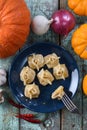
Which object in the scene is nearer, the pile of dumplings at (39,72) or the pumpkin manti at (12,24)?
the pumpkin manti at (12,24)

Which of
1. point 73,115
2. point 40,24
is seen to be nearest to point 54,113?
point 73,115

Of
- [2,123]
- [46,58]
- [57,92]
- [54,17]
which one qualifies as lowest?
[2,123]

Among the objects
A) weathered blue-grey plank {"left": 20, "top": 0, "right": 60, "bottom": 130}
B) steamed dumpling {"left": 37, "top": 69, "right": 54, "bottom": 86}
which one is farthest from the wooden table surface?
steamed dumpling {"left": 37, "top": 69, "right": 54, "bottom": 86}

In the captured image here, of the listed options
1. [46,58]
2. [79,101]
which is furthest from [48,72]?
[79,101]

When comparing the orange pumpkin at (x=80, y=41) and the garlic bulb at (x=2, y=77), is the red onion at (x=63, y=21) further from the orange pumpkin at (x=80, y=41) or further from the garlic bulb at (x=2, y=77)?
the garlic bulb at (x=2, y=77)

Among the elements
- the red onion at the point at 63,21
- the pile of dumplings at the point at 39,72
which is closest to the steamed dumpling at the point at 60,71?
the pile of dumplings at the point at 39,72

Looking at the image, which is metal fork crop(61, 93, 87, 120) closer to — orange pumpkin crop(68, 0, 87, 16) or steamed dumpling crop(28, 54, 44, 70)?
steamed dumpling crop(28, 54, 44, 70)

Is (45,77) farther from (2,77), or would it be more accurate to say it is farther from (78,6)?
(78,6)

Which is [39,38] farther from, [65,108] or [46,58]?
[65,108]
